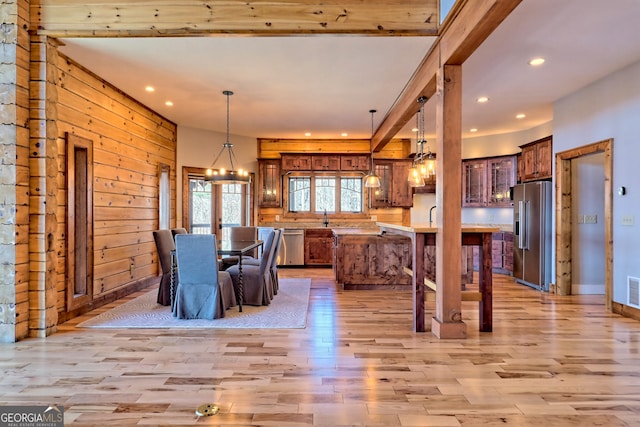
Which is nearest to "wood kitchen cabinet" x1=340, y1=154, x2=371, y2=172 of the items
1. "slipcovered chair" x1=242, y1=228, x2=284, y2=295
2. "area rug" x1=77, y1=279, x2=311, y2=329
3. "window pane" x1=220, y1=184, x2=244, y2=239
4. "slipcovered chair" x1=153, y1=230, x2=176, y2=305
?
"window pane" x1=220, y1=184, x2=244, y2=239

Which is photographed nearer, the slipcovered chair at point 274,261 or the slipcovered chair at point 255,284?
the slipcovered chair at point 255,284

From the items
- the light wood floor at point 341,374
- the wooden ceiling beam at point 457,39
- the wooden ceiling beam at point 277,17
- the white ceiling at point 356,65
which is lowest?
the light wood floor at point 341,374

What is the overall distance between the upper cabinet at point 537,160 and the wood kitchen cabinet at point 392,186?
2.34 metres

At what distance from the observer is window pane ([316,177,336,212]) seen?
862 centimetres

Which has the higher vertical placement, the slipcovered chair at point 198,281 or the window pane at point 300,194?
the window pane at point 300,194

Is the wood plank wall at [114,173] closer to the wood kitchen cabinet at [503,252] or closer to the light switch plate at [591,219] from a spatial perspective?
the wood kitchen cabinet at [503,252]

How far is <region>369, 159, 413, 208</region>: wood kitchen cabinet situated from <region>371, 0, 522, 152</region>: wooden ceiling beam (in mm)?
3253

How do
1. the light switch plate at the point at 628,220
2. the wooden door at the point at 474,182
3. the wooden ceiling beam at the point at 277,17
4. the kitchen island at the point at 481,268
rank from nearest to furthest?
the wooden ceiling beam at the point at 277,17 → the kitchen island at the point at 481,268 → the light switch plate at the point at 628,220 → the wooden door at the point at 474,182

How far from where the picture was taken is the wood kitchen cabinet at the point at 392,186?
8.35m

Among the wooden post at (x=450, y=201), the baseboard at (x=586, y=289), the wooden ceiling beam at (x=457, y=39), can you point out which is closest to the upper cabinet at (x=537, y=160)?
the baseboard at (x=586, y=289)

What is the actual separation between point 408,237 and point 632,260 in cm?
269

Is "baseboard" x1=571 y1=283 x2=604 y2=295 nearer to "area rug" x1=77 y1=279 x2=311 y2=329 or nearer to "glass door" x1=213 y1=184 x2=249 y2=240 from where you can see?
"area rug" x1=77 y1=279 x2=311 y2=329

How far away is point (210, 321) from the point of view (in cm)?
402

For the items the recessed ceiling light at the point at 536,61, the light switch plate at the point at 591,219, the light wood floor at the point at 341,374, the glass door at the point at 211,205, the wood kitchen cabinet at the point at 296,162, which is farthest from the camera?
the wood kitchen cabinet at the point at 296,162
